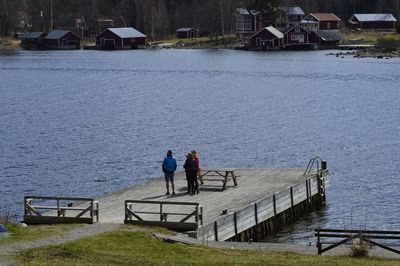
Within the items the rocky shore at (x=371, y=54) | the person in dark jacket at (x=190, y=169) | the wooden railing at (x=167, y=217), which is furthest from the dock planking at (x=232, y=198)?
the rocky shore at (x=371, y=54)

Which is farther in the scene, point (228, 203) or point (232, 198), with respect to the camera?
point (232, 198)

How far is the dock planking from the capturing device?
34062 millimetres

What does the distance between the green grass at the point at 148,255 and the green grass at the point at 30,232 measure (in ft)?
4.67

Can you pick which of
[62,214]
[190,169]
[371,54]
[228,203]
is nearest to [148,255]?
[62,214]

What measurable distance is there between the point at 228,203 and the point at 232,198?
1115mm

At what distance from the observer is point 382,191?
4888 centimetres

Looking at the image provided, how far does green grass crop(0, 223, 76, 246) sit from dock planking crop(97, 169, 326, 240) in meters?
2.22

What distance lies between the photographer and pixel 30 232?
99.1 feet

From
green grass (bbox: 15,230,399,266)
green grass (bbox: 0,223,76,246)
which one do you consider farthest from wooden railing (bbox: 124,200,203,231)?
green grass (bbox: 15,230,399,266)

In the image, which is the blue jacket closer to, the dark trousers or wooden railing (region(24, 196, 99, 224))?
the dark trousers

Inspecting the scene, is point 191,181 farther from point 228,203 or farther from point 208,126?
point 208,126

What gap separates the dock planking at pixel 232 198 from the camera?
34.1m

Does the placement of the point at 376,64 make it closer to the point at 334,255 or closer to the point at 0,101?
the point at 0,101

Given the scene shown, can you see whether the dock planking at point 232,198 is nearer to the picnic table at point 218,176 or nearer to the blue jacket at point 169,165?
the picnic table at point 218,176
